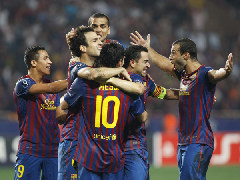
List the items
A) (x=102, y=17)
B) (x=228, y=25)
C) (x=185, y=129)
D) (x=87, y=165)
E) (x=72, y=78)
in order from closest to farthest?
(x=87, y=165), (x=72, y=78), (x=185, y=129), (x=102, y=17), (x=228, y=25)

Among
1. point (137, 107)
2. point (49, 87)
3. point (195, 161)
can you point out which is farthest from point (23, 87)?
point (195, 161)

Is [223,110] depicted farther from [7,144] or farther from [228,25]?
[7,144]

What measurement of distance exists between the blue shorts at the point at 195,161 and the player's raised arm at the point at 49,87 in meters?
1.75

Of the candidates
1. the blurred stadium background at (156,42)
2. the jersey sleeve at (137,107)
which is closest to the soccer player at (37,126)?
the jersey sleeve at (137,107)

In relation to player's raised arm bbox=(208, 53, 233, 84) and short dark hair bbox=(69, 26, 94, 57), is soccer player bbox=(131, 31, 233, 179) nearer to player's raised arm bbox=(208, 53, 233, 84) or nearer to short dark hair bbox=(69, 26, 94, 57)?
player's raised arm bbox=(208, 53, 233, 84)

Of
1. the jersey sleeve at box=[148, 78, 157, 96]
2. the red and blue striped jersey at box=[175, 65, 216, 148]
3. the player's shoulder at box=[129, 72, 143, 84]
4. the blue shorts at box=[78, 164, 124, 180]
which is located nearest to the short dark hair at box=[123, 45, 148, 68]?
the player's shoulder at box=[129, 72, 143, 84]

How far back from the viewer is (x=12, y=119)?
534 inches

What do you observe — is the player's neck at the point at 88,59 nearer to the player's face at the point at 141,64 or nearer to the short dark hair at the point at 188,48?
the player's face at the point at 141,64

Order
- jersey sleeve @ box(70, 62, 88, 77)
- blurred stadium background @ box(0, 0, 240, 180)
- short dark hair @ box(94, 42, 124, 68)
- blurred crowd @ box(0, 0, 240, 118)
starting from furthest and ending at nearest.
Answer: blurred crowd @ box(0, 0, 240, 118) → blurred stadium background @ box(0, 0, 240, 180) → jersey sleeve @ box(70, 62, 88, 77) → short dark hair @ box(94, 42, 124, 68)

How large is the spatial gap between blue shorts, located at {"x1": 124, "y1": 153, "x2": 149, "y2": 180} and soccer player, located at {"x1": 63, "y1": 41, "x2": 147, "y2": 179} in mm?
572

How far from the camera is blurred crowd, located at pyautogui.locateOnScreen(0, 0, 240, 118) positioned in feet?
50.1

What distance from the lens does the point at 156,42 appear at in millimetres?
16984

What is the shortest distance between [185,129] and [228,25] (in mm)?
13210

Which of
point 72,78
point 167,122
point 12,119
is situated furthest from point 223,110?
point 72,78
